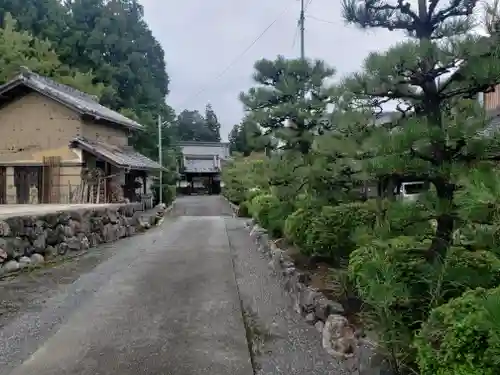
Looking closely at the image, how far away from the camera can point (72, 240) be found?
8867mm

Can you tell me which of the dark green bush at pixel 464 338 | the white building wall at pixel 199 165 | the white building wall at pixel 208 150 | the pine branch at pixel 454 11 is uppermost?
the white building wall at pixel 208 150

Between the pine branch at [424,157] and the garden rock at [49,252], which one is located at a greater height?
the pine branch at [424,157]

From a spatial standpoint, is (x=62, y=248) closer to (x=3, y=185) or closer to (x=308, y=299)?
(x=308, y=299)

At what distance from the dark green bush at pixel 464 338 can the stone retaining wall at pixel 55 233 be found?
6.35 metres

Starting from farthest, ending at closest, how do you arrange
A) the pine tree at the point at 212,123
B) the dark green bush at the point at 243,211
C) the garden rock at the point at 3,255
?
the pine tree at the point at 212,123 → the dark green bush at the point at 243,211 → the garden rock at the point at 3,255

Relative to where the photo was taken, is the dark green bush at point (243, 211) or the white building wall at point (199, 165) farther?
the white building wall at point (199, 165)

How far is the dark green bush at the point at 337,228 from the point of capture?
16.0 ft

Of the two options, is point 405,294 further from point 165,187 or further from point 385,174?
point 165,187

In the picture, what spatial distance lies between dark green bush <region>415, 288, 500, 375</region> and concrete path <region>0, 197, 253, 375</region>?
5.25 ft

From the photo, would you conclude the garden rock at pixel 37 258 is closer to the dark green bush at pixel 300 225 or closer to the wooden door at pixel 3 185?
the dark green bush at pixel 300 225

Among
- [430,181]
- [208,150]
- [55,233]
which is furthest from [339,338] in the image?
[208,150]

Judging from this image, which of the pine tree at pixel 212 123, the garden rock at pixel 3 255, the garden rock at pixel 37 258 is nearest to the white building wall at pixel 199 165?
the pine tree at pixel 212 123

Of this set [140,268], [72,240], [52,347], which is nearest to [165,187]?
[72,240]

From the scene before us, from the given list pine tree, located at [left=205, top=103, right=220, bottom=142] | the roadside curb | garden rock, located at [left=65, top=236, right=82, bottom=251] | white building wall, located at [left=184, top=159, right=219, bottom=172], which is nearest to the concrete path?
the roadside curb
